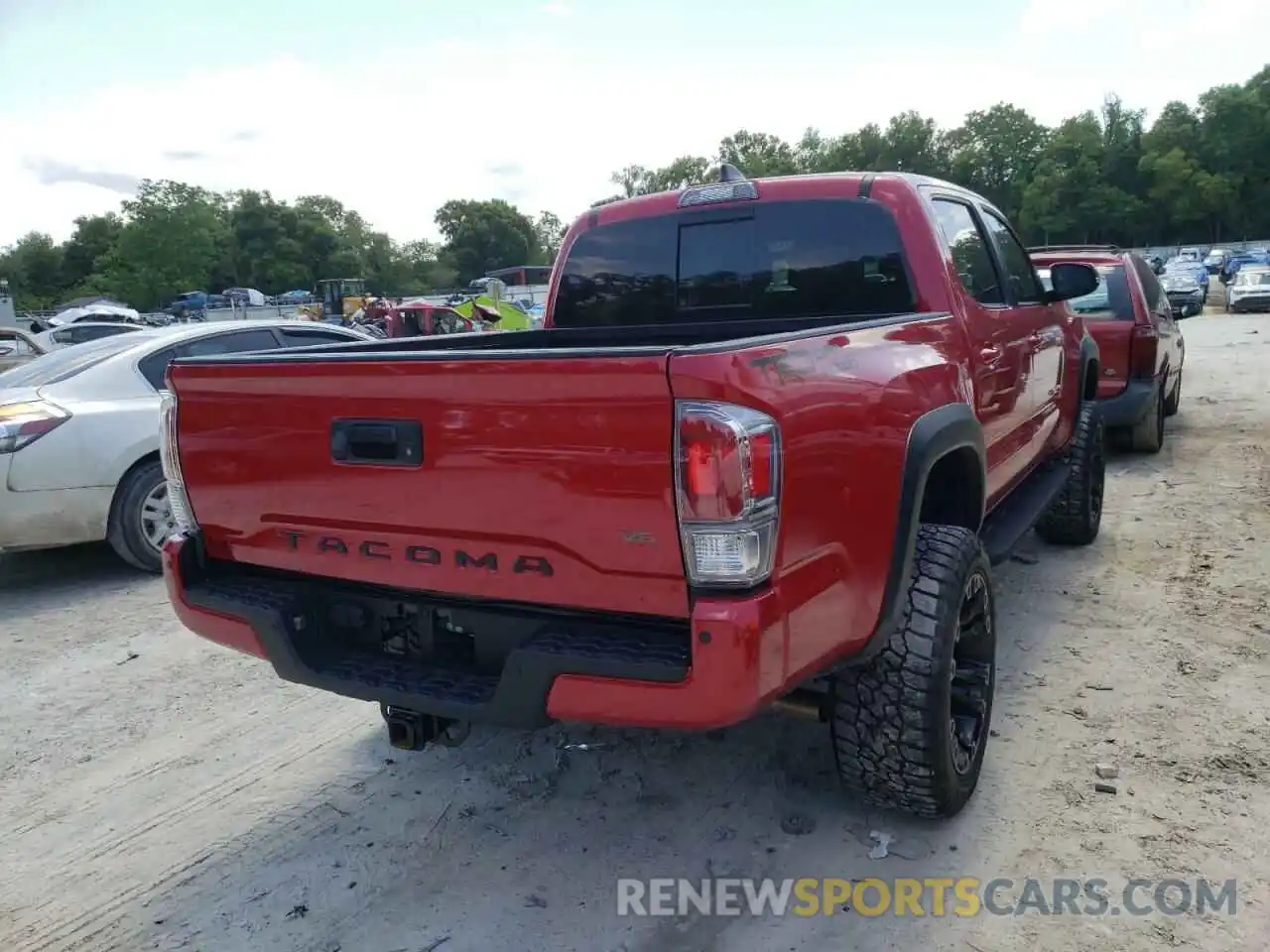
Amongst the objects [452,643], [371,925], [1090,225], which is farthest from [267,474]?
[1090,225]

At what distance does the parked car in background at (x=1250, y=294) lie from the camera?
27.2 m

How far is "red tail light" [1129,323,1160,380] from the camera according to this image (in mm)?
7520

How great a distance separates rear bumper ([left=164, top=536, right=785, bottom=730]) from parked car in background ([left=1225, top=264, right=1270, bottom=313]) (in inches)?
1226

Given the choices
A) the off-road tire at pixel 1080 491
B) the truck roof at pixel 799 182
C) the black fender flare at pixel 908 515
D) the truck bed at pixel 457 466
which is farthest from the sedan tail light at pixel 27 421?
the off-road tire at pixel 1080 491

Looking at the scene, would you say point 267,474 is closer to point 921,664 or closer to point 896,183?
point 921,664

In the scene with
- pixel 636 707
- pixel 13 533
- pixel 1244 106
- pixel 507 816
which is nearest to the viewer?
pixel 636 707

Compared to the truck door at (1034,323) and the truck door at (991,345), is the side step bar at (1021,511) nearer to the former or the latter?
the truck door at (991,345)

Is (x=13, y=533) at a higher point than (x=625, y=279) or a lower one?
lower

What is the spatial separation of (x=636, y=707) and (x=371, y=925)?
1.09m

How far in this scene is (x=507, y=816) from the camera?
3115 mm

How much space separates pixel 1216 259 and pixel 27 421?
2591 inches

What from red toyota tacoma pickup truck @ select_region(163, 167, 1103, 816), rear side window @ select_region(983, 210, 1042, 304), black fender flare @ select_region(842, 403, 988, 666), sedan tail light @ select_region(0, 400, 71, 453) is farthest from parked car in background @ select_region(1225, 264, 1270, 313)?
sedan tail light @ select_region(0, 400, 71, 453)

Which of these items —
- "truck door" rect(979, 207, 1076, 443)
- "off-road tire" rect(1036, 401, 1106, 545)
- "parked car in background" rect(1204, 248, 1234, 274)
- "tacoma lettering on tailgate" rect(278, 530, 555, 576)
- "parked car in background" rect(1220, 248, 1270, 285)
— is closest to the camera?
"tacoma lettering on tailgate" rect(278, 530, 555, 576)

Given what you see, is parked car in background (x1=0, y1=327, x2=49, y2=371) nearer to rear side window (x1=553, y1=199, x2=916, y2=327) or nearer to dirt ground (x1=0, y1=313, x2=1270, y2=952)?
dirt ground (x1=0, y1=313, x2=1270, y2=952)
